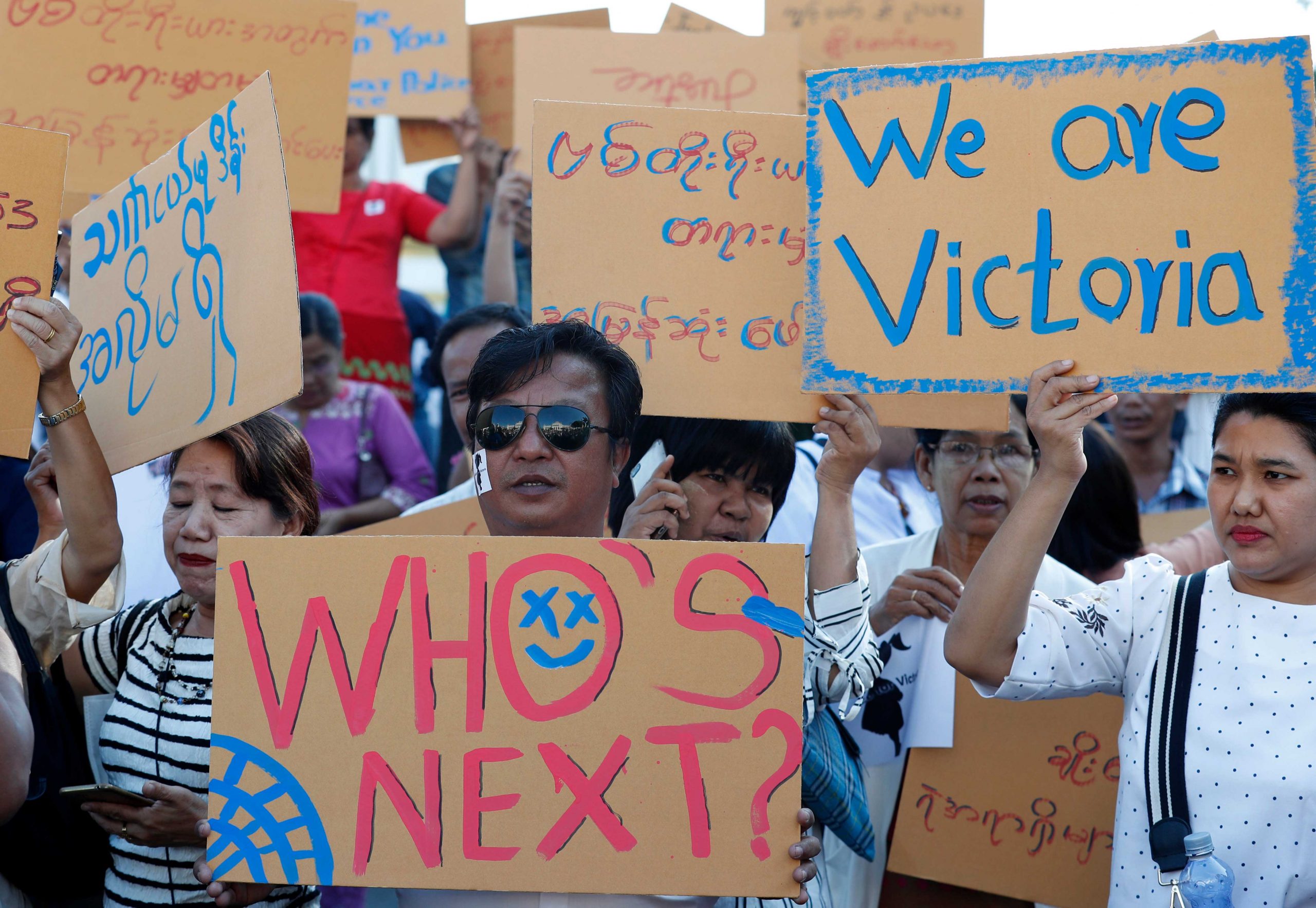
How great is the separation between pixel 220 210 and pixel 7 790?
3.78 ft

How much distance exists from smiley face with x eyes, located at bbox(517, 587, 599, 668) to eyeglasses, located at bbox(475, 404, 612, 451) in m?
0.42

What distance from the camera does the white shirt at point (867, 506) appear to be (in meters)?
3.74

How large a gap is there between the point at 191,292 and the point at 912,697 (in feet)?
6.09

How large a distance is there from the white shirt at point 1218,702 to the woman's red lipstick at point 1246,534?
0.10m

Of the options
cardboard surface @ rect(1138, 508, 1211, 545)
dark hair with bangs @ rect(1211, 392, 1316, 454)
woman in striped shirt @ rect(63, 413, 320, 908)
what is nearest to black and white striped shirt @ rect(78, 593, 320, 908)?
woman in striped shirt @ rect(63, 413, 320, 908)

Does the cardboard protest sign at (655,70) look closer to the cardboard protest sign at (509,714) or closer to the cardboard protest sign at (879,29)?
the cardboard protest sign at (879,29)

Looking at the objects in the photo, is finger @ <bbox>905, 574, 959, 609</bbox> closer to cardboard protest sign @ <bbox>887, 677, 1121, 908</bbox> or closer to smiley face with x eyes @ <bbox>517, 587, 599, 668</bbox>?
cardboard protest sign @ <bbox>887, 677, 1121, 908</bbox>

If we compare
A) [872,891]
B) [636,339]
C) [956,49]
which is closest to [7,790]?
[636,339]

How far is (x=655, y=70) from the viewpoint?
458 cm

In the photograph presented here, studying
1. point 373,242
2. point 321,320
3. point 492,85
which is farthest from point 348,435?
point 492,85

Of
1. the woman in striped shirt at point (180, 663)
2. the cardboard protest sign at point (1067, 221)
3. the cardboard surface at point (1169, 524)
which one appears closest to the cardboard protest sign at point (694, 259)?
the cardboard protest sign at point (1067, 221)

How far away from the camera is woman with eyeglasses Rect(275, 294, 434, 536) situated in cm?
451

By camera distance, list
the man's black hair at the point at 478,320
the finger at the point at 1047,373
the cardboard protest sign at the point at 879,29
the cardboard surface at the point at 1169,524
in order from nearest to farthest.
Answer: the finger at the point at 1047,373 < the man's black hair at the point at 478,320 < the cardboard surface at the point at 1169,524 < the cardboard protest sign at the point at 879,29

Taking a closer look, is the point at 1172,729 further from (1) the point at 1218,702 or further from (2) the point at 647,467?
(2) the point at 647,467
